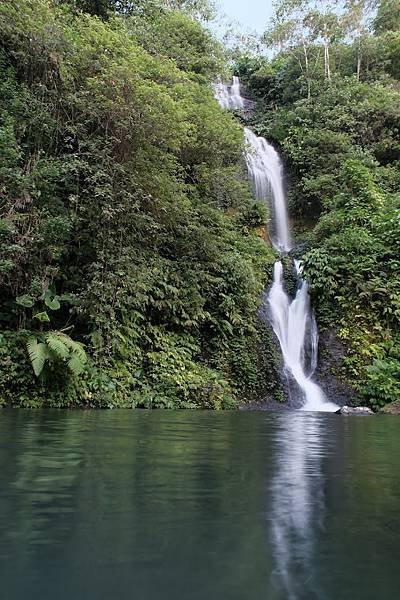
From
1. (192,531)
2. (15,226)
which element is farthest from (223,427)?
(15,226)

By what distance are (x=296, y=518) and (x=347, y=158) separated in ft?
65.7

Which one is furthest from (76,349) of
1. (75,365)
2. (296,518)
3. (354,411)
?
(296,518)

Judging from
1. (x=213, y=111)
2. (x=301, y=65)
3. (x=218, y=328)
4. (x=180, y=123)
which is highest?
(x=301, y=65)

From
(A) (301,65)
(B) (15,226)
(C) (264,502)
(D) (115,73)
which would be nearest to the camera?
(C) (264,502)

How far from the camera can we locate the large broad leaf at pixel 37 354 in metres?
8.32

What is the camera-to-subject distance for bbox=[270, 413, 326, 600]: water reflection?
132 cm

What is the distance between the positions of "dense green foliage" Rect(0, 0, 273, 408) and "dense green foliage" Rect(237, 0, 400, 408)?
304 cm

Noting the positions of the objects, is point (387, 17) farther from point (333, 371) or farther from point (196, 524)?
point (196, 524)

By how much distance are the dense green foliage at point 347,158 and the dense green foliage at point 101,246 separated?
3039mm

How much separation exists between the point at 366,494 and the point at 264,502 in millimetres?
558

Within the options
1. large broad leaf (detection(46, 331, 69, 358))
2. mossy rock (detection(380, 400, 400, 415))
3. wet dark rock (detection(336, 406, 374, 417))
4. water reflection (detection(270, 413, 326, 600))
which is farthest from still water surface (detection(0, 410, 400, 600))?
mossy rock (detection(380, 400, 400, 415))

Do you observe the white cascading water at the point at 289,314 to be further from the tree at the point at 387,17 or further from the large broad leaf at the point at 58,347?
the tree at the point at 387,17

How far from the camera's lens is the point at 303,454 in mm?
3828

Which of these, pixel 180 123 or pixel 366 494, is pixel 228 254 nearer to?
pixel 180 123
